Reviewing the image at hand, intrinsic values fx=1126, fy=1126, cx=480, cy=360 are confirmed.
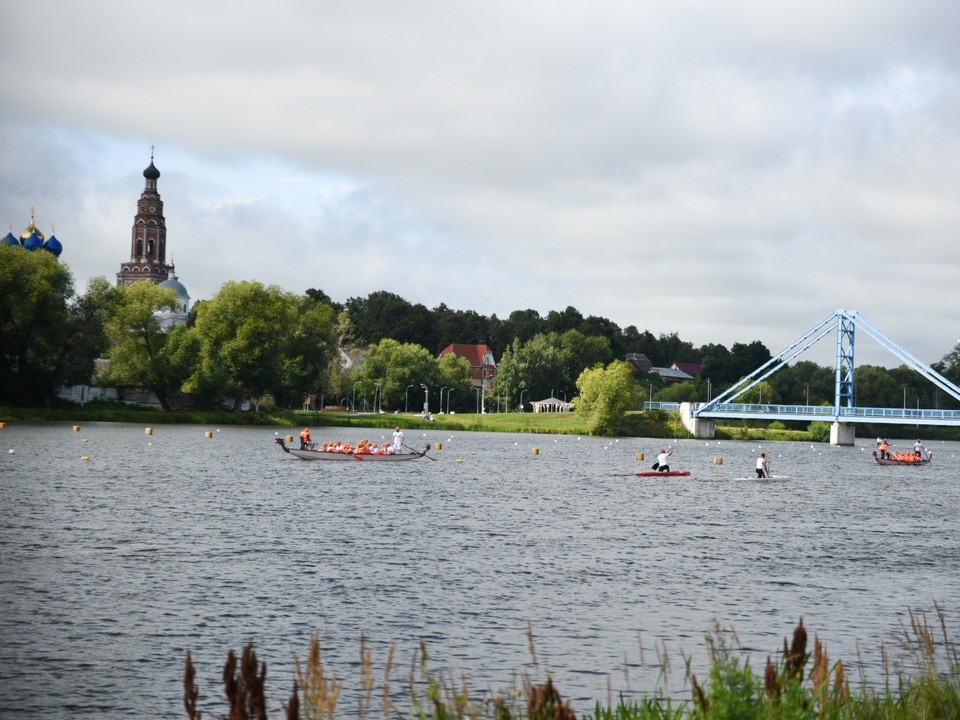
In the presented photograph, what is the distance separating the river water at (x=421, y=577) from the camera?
16.8 meters

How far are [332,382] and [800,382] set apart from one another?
3721 inches

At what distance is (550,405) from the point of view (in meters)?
175

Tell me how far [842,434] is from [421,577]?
390 ft

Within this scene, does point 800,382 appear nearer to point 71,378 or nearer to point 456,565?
point 71,378

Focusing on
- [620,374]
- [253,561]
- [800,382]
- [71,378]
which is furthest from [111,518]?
[800,382]

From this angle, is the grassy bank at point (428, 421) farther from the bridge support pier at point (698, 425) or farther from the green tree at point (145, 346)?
the green tree at point (145, 346)

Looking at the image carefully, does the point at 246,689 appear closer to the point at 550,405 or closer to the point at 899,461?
the point at 899,461

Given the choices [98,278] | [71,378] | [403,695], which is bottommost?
[403,695]

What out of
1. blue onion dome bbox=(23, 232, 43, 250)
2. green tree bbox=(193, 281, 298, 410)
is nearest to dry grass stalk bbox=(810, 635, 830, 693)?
green tree bbox=(193, 281, 298, 410)

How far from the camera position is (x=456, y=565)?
26.6 meters

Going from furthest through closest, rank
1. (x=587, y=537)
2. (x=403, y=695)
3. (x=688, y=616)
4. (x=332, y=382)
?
(x=332, y=382)
(x=587, y=537)
(x=688, y=616)
(x=403, y=695)

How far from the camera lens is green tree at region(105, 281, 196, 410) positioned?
9762 cm

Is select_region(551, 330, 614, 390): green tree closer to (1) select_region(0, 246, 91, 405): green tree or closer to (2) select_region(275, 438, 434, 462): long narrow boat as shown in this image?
(1) select_region(0, 246, 91, 405): green tree

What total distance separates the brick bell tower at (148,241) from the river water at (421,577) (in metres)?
140
